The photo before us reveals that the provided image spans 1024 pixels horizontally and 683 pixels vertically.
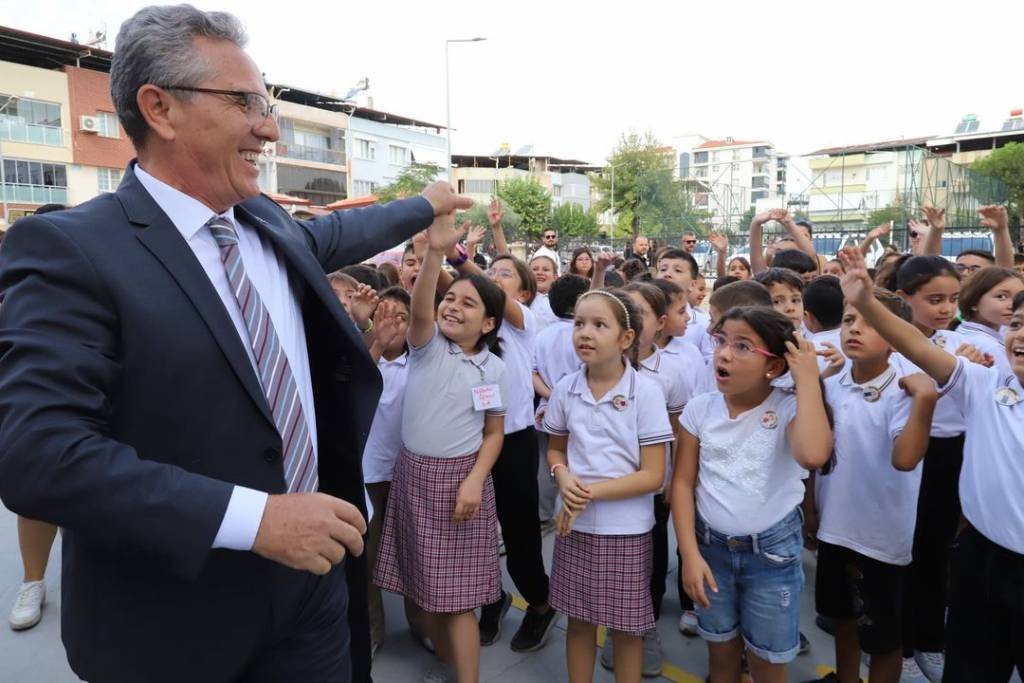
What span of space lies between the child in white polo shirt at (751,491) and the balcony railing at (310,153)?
1559 inches

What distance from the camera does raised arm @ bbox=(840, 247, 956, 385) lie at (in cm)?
213

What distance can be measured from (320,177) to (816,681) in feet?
140

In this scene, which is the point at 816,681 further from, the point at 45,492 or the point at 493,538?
the point at 45,492

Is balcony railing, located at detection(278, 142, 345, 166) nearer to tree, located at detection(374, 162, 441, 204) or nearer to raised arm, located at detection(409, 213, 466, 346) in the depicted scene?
tree, located at detection(374, 162, 441, 204)

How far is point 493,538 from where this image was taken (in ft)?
9.43

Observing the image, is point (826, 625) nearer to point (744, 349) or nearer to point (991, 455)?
point (991, 455)

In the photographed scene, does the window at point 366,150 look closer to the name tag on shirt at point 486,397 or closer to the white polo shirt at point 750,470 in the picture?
the name tag on shirt at point 486,397

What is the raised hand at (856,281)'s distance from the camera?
2.13 metres

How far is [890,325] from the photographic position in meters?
2.12

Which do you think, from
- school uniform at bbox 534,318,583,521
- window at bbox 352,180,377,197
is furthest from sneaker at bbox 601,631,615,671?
window at bbox 352,180,377,197

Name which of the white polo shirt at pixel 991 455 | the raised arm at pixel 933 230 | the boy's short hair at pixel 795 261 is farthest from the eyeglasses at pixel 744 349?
the raised arm at pixel 933 230

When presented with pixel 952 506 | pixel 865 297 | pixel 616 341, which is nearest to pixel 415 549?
pixel 616 341

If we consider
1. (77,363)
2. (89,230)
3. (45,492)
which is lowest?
(45,492)

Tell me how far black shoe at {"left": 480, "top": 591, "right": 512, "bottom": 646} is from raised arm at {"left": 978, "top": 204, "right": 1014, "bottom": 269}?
349 cm
